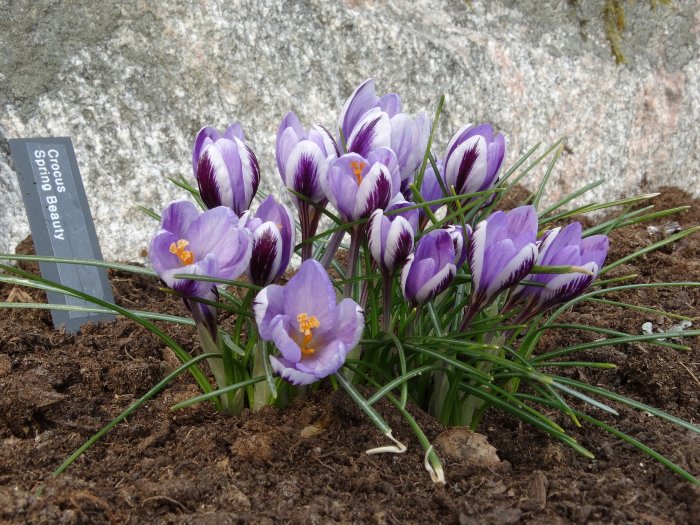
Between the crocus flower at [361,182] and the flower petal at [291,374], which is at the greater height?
the crocus flower at [361,182]

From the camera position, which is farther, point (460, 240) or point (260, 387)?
point (260, 387)

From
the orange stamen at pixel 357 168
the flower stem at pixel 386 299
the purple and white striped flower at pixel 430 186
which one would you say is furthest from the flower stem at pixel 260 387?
the purple and white striped flower at pixel 430 186

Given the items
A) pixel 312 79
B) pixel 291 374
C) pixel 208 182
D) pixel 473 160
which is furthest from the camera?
pixel 312 79

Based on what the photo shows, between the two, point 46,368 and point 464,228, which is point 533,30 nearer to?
point 464,228

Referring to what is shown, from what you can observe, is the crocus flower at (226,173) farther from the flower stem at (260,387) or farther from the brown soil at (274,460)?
the brown soil at (274,460)

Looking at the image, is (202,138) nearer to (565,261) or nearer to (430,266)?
(430,266)

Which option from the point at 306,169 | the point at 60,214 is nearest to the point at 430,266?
the point at 306,169

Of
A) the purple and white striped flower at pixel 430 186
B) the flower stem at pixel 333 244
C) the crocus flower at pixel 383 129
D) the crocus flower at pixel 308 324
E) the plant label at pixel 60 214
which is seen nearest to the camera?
the crocus flower at pixel 308 324
